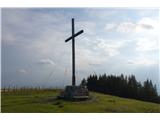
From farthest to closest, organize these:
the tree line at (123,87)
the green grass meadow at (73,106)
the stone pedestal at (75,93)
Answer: the tree line at (123,87)
the stone pedestal at (75,93)
the green grass meadow at (73,106)

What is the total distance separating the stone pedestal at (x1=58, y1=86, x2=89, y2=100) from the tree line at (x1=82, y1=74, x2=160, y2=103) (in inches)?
42.9

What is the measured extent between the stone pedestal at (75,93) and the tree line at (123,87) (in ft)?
3.57

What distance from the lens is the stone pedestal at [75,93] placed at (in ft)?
52.0

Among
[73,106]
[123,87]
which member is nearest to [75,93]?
[73,106]

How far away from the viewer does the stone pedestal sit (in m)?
15.8

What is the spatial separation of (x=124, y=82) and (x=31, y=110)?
6.54 metres

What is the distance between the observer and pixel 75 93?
15.9 metres

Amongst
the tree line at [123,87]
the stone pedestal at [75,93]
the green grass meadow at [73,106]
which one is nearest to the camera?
the green grass meadow at [73,106]

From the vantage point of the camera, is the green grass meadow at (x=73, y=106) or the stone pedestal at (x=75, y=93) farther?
the stone pedestal at (x=75, y=93)

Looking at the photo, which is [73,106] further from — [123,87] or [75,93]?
[123,87]

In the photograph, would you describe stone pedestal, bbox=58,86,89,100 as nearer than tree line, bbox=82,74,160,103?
Yes

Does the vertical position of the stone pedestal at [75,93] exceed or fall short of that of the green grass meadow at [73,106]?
it exceeds it
